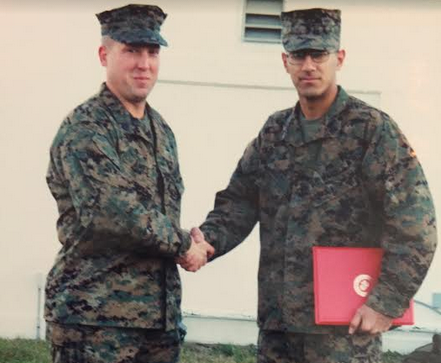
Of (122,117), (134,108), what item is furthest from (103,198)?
(134,108)

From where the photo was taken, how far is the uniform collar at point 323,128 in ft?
13.4

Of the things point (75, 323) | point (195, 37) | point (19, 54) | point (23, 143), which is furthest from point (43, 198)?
point (75, 323)

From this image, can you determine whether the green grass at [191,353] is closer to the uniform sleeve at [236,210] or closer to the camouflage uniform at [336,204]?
the uniform sleeve at [236,210]

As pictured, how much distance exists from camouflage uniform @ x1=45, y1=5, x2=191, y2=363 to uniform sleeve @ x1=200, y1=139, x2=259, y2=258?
20.3 inches

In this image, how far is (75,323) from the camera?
3.83 metres

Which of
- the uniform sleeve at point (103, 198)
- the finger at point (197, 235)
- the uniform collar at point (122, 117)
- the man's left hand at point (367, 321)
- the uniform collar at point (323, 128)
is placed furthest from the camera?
the finger at point (197, 235)

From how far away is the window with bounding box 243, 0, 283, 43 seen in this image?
25.5ft

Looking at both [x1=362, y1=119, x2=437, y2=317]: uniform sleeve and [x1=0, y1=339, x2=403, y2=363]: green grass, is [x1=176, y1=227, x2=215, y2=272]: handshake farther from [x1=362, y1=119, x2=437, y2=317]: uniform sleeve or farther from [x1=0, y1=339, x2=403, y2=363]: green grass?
[x1=0, y1=339, x2=403, y2=363]: green grass

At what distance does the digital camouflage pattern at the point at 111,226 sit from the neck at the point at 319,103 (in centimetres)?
70

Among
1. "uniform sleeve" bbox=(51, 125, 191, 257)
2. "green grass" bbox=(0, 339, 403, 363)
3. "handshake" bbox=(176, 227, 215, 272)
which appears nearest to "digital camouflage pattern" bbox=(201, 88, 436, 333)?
"handshake" bbox=(176, 227, 215, 272)

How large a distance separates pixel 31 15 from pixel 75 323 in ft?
15.1

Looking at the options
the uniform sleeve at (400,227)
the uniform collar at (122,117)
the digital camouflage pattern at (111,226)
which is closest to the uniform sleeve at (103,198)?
the digital camouflage pattern at (111,226)

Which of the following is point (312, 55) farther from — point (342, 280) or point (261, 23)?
point (261, 23)

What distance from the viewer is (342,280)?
3.93 metres
